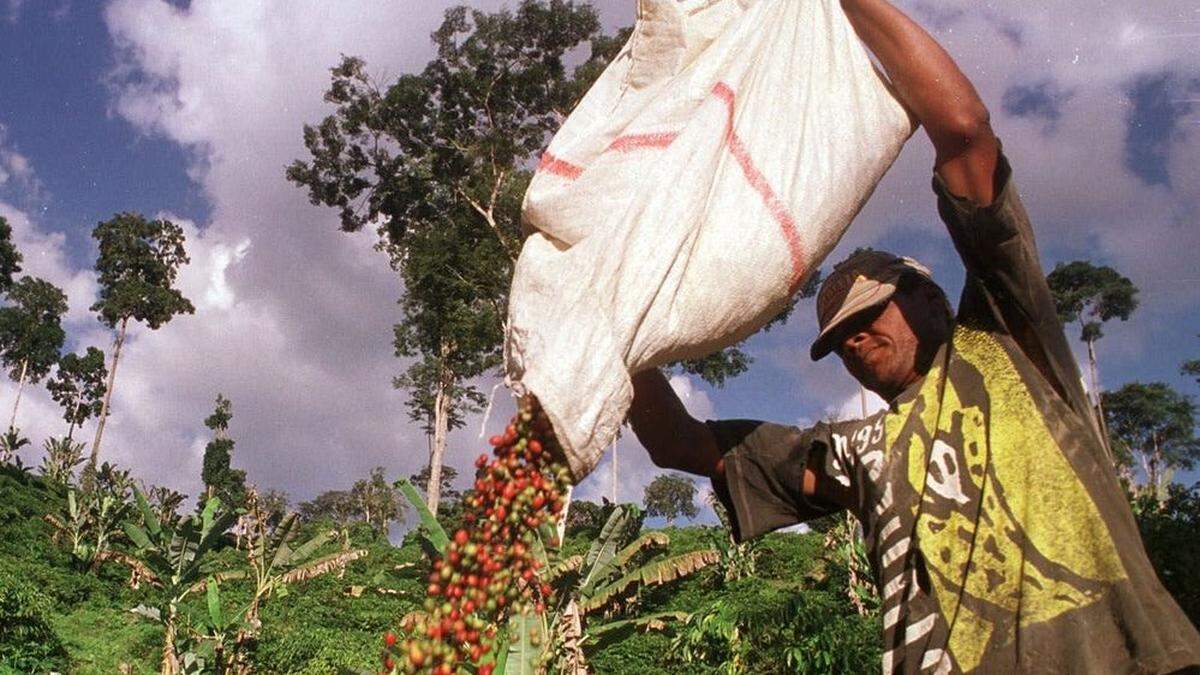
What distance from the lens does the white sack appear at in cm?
121

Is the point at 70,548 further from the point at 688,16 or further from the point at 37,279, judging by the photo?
the point at 37,279

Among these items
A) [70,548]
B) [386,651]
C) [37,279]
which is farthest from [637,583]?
[37,279]

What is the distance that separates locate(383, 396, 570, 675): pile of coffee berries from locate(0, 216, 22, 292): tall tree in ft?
107

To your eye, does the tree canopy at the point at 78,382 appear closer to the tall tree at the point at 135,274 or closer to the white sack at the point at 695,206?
the tall tree at the point at 135,274

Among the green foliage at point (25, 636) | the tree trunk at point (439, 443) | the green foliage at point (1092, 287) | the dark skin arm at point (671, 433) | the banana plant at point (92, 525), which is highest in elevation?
the green foliage at point (1092, 287)

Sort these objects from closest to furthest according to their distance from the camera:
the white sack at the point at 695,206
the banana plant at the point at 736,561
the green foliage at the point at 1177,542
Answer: the white sack at the point at 695,206
the green foliage at the point at 1177,542
the banana plant at the point at 736,561

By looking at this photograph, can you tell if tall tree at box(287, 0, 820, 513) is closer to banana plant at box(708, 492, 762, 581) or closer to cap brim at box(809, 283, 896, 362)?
banana plant at box(708, 492, 762, 581)

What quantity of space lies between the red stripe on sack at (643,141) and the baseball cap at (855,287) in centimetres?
47

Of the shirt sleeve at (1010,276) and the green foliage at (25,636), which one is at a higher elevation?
the green foliage at (25,636)

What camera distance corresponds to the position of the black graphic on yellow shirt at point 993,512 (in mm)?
1260

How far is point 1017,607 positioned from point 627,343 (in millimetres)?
677

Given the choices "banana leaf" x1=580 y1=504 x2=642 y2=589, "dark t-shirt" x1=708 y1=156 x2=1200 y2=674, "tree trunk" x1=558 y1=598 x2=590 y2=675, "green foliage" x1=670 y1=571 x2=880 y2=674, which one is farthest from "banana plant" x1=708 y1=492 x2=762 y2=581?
"dark t-shirt" x1=708 y1=156 x2=1200 y2=674

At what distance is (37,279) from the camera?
101 feet

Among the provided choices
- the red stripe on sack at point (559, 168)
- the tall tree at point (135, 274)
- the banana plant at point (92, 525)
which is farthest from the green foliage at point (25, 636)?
the tall tree at point (135, 274)
